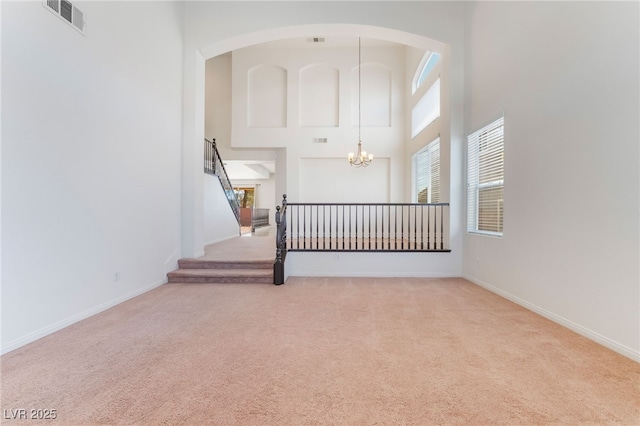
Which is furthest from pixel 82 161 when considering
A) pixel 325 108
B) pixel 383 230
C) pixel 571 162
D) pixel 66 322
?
pixel 325 108

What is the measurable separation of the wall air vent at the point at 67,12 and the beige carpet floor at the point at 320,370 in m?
2.84

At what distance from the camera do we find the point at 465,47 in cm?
485

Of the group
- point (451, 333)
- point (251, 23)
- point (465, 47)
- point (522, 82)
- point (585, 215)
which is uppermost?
point (251, 23)

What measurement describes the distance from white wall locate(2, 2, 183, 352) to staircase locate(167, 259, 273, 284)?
1.02 feet

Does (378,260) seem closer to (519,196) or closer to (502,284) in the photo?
(502,284)

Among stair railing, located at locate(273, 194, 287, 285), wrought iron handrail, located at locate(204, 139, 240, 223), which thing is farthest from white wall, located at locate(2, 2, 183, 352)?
wrought iron handrail, located at locate(204, 139, 240, 223)

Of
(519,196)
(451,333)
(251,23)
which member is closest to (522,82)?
(519,196)

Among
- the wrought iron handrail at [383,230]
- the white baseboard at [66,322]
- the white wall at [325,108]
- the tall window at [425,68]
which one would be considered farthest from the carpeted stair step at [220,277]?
the tall window at [425,68]

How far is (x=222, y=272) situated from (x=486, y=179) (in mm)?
4119

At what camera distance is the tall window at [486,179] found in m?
3.98

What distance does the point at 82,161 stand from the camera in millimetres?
2977

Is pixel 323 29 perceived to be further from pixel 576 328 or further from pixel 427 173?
pixel 576 328

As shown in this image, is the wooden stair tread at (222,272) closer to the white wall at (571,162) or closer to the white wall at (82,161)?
the white wall at (82,161)

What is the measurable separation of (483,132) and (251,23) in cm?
404
